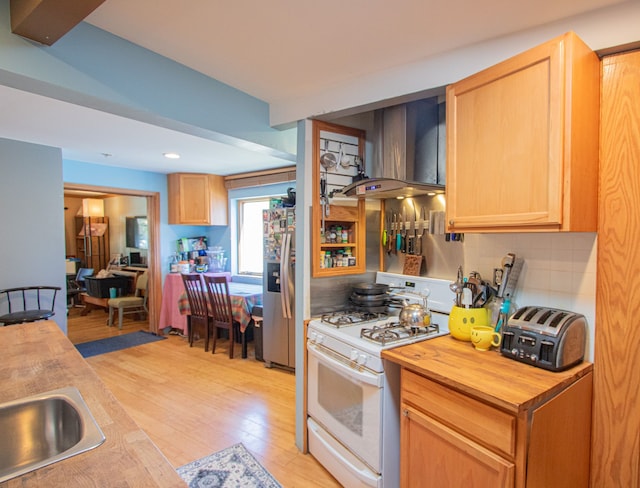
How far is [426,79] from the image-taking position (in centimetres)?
171

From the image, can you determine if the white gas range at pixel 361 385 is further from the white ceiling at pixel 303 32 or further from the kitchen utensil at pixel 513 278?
the white ceiling at pixel 303 32

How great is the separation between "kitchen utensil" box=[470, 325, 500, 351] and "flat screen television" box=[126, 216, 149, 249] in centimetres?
586

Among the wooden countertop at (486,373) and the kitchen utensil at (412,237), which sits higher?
the kitchen utensil at (412,237)

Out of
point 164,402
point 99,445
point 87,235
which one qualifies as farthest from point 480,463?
point 87,235

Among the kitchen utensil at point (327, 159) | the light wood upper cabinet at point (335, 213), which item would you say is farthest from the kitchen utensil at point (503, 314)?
the kitchen utensil at point (327, 159)

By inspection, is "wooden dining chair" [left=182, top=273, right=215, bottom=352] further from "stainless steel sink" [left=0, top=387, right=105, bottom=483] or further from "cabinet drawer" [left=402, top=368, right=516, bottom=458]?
"cabinet drawer" [left=402, top=368, right=516, bottom=458]

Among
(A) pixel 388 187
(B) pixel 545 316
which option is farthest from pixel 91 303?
(B) pixel 545 316

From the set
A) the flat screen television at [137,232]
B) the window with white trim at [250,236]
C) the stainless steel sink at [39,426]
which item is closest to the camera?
the stainless steel sink at [39,426]

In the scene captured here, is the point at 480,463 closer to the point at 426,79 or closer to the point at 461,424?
the point at 461,424

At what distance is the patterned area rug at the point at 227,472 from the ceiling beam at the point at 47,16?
82.2 inches

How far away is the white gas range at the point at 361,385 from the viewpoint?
1.61 metres

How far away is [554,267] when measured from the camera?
156 cm

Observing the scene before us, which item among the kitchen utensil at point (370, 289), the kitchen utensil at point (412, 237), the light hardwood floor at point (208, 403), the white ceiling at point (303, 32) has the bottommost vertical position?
the light hardwood floor at point (208, 403)

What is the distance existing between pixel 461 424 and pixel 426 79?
1.52 metres
